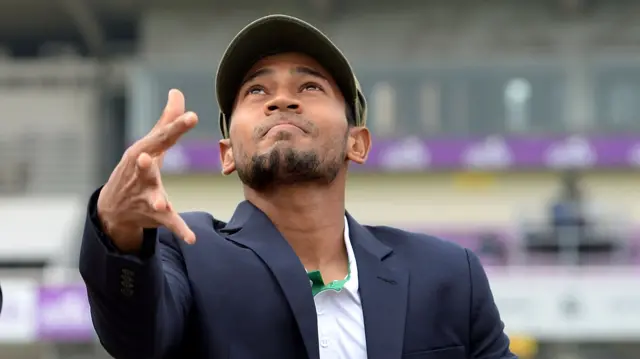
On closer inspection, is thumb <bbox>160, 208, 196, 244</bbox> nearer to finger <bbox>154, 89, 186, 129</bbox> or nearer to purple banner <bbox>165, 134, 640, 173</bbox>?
finger <bbox>154, 89, 186, 129</bbox>

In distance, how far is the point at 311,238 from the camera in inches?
70.6

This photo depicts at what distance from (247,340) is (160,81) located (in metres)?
14.8

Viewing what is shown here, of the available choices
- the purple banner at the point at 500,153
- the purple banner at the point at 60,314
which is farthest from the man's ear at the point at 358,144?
the purple banner at the point at 500,153

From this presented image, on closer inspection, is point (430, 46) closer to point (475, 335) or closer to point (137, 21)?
point (137, 21)

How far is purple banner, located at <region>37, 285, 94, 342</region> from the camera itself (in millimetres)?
11375

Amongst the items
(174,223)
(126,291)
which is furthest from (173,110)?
(126,291)

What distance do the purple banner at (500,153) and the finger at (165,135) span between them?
13.8m

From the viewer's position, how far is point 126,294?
4.56 feet

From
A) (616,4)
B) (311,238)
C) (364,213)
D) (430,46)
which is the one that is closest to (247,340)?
(311,238)

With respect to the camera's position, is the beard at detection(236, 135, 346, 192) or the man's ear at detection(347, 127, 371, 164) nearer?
the beard at detection(236, 135, 346, 192)

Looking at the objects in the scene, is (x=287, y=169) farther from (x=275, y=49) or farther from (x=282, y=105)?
(x=275, y=49)

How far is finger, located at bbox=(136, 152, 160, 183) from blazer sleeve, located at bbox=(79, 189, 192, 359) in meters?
0.10

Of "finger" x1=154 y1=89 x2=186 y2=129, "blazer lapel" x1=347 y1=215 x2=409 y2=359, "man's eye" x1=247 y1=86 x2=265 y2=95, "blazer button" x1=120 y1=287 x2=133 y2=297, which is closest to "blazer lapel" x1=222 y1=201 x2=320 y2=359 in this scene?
"blazer lapel" x1=347 y1=215 x2=409 y2=359

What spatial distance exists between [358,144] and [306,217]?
0.22 m
